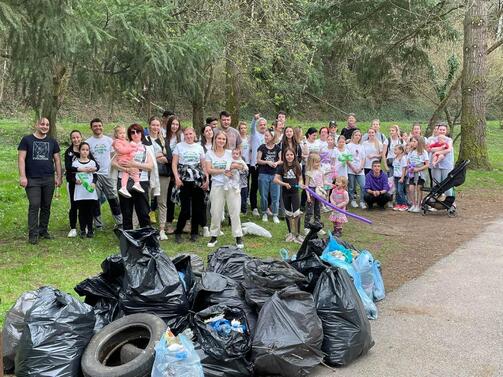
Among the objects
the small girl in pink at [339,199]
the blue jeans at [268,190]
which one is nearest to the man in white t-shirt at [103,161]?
the blue jeans at [268,190]

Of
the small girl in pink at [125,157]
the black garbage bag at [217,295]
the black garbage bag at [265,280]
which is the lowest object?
the black garbage bag at [217,295]

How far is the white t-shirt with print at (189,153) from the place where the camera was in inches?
339

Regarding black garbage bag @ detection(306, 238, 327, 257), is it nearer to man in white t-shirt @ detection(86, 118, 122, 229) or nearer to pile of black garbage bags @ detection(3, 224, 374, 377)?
pile of black garbage bags @ detection(3, 224, 374, 377)

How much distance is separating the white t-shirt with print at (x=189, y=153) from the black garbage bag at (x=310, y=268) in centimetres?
361

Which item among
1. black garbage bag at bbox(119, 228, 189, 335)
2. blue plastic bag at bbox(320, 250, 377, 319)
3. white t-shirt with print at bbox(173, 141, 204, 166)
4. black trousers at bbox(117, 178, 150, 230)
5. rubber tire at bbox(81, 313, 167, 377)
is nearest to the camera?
rubber tire at bbox(81, 313, 167, 377)

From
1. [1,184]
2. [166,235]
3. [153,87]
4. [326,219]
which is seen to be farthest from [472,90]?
[1,184]

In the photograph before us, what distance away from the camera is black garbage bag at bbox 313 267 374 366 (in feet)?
15.0

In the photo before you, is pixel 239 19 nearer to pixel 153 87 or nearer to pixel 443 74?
pixel 153 87

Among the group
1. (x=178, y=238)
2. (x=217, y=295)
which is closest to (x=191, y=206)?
(x=178, y=238)

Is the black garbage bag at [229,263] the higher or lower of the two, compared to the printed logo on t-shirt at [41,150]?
lower

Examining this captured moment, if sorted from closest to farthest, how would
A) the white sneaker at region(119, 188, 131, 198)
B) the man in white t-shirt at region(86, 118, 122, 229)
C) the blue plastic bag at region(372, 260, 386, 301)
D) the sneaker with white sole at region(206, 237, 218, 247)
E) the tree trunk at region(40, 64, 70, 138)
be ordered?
the blue plastic bag at region(372, 260, 386, 301), the white sneaker at region(119, 188, 131, 198), the sneaker with white sole at region(206, 237, 218, 247), the man in white t-shirt at region(86, 118, 122, 229), the tree trunk at region(40, 64, 70, 138)

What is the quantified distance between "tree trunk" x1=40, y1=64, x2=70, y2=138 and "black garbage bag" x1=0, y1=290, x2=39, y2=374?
690 cm

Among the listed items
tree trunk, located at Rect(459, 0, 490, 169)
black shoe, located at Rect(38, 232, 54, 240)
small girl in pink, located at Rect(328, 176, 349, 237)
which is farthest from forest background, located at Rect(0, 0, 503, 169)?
small girl in pink, located at Rect(328, 176, 349, 237)

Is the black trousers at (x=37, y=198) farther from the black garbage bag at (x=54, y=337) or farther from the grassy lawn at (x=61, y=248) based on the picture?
the black garbage bag at (x=54, y=337)
